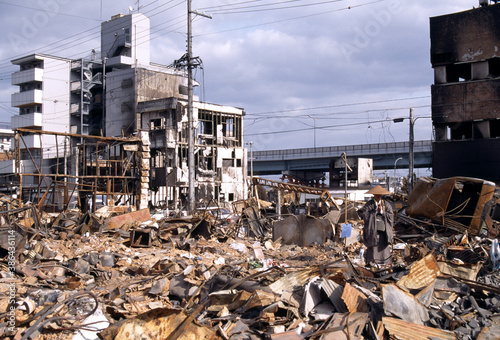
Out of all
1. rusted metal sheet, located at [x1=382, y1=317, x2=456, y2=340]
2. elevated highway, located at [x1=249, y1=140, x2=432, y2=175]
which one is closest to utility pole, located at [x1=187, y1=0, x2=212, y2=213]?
rusted metal sheet, located at [x1=382, y1=317, x2=456, y2=340]

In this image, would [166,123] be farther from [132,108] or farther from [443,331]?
[443,331]

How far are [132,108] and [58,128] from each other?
41.7ft

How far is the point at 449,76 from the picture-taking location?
2989 centimetres

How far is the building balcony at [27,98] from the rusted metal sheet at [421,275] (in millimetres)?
54290

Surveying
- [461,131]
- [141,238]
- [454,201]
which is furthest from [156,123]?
[454,201]

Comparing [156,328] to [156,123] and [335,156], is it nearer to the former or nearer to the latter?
[156,123]

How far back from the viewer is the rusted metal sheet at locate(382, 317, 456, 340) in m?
6.12

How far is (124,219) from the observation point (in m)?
17.4

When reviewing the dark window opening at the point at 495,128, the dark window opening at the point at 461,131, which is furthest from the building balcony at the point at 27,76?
the dark window opening at the point at 495,128

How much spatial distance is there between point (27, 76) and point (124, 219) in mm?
Answer: 44244

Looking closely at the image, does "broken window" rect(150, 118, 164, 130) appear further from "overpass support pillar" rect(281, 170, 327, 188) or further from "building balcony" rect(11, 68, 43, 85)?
→ "overpass support pillar" rect(281, 170, 327, 188)

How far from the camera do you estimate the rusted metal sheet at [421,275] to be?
762 centimetres

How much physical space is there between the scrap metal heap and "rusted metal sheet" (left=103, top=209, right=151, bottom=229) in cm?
127

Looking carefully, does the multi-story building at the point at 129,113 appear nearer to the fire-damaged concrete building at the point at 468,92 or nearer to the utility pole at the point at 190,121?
the utility pole at the point at 190,121
